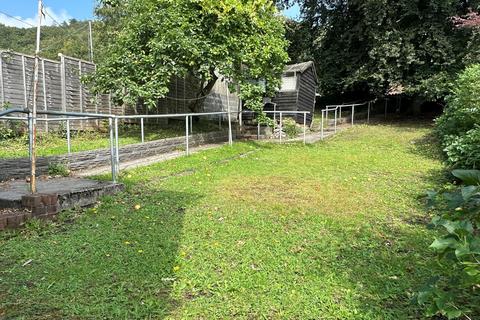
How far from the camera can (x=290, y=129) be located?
44.8 ft

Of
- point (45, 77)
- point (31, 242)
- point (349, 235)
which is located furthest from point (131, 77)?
point (349, 235)

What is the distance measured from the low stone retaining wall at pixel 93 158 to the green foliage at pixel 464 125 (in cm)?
566

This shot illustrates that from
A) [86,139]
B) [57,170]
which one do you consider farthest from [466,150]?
[86,139]

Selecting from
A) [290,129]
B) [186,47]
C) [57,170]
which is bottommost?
[57,170]

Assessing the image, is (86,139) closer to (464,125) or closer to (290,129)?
(290,129)

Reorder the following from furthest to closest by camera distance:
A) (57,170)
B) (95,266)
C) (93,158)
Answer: (93,158)
(57,170)
(95,266)

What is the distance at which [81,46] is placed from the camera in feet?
106

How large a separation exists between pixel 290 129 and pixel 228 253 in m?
10.7

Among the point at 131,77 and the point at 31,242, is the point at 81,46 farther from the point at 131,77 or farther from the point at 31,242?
the point at 31,242

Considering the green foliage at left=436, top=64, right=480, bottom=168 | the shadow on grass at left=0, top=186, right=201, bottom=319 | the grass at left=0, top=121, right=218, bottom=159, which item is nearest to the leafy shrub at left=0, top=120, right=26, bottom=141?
the grass at left=0, top=121, right=218, bottom=159

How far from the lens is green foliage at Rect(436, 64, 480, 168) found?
611cm

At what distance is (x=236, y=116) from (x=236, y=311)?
12.1m

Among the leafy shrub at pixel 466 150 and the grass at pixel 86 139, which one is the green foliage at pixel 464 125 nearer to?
the leafy shrub at pixel 466 150

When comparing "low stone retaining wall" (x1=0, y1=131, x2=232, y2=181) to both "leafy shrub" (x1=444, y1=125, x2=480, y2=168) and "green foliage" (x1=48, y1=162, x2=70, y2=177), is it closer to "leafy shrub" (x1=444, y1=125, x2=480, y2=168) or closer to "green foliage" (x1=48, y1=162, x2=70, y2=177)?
"green foliage" (x1=48, y1=162, x2=70, y2=177)
